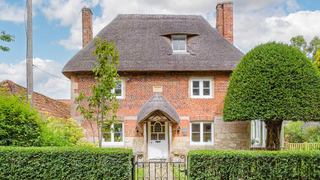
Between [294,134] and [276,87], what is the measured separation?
799 centimetres

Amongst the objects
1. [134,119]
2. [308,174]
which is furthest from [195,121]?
[308,174]

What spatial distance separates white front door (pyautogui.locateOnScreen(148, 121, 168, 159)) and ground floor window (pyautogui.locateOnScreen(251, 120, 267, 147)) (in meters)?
4.65

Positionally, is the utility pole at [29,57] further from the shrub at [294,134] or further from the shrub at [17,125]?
the shrub at [294,134]

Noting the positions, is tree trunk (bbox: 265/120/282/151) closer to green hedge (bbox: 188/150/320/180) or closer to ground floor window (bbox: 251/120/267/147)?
ground floor window (bbox: 251/120/267/147)

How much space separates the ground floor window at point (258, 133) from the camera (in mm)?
12188

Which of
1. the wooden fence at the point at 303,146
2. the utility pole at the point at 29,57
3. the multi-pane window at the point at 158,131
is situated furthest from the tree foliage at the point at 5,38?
the wooden fence at the point at 303,146

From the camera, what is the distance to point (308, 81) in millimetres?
8852

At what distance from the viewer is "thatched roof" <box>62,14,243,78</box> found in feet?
37.0

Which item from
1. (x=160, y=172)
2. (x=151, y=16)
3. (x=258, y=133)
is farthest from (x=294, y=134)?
(x=151, y=16)

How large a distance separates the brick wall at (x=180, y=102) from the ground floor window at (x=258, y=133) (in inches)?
37.1

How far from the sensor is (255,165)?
20.0 ft

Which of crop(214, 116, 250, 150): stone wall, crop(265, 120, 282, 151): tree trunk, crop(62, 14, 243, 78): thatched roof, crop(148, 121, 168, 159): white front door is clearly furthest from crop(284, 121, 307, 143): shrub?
crop(148, 121, 168, 159): white front door

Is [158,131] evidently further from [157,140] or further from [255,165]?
[255,165]

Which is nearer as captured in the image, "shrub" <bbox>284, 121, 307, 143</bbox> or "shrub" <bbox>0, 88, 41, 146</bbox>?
"shrub" <bbox>0, 88, 41, 146</bbox>
